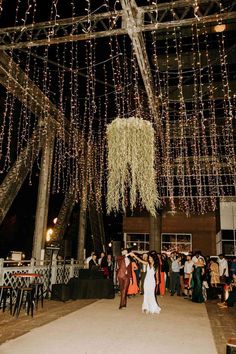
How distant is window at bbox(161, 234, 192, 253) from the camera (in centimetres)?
1861

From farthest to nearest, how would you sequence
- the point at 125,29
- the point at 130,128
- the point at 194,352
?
the point at 130,128 < the point at 125,29 < the point at 194,352

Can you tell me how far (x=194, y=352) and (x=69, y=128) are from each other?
30.2 feet

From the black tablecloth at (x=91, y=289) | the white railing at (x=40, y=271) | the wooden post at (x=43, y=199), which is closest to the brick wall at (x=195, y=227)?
the white railing at (x=40, y=271)

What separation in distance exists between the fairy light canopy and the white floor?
4.99m

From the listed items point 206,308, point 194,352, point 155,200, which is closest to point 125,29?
point 155,200

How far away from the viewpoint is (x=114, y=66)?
26.2 ft

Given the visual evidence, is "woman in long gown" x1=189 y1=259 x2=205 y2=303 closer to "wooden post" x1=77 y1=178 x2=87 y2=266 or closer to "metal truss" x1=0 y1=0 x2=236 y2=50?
"wooden post" x1=77 y1=178 x2=87 y2=266

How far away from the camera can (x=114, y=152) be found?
22.1 ft

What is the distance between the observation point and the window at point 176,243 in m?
18.6

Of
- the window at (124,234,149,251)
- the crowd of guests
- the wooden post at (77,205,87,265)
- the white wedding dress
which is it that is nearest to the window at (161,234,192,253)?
the window at (124,234,149,251)

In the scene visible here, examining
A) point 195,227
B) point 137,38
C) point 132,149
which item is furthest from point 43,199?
point 195,227

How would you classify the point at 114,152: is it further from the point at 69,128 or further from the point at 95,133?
the point at 95,133

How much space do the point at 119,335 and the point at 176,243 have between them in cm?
1500

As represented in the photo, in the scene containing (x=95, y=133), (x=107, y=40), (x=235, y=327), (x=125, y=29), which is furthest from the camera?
(x=95, y=133)
